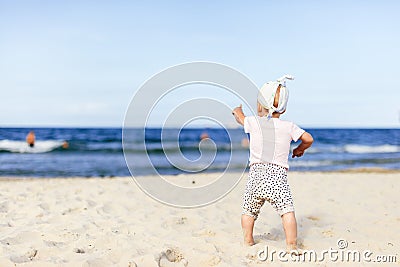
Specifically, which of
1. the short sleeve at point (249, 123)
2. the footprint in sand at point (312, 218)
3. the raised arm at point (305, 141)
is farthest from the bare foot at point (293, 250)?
the footprint in sand at point (312, 218)

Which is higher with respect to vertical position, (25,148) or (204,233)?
(25,148)

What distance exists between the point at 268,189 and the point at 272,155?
0.30 m

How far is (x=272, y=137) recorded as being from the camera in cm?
371

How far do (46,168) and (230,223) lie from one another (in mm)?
8573

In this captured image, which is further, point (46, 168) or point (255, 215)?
point (46, 168)

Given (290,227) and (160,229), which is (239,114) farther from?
(160,229)

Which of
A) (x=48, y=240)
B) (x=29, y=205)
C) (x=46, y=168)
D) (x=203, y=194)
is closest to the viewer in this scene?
(x=48, y=240)

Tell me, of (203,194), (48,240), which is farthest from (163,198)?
(48,240)

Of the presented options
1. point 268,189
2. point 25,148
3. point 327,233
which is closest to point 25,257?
point 268,189

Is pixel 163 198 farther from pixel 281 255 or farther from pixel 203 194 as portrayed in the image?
pixel 281 255

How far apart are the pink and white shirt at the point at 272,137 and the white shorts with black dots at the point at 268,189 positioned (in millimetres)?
71

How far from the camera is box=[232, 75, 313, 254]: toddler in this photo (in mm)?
3605

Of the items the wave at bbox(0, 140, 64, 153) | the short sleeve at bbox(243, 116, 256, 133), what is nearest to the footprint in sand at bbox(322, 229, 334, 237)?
the short sleeve at bbox(243, 116, 256, 133)

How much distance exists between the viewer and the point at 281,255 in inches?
138
